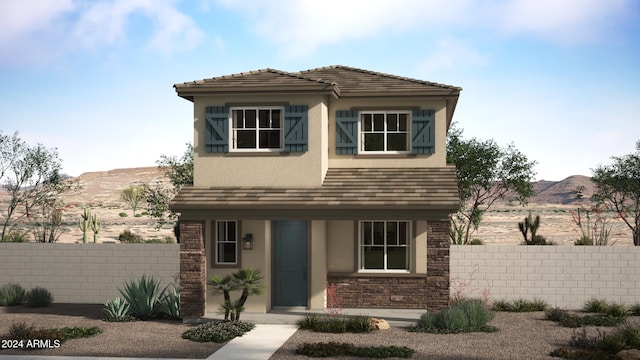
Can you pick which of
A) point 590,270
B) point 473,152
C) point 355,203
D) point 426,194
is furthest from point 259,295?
point 473,152

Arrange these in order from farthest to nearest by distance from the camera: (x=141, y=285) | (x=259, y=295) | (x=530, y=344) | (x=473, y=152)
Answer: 1. (x=473, y=152)
2. (x=141, y=285)
3. (x=259, y=295)
4. (x=530, y=344)

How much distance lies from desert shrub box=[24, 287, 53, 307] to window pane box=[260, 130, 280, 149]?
7.56 metres

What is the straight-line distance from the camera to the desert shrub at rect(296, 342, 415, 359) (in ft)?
47.8

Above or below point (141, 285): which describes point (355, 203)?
above

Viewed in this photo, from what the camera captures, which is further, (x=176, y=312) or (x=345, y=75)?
(x=345, y=75)

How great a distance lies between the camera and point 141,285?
19344 mm

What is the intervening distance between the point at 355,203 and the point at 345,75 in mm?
5102

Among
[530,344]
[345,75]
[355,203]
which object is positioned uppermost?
[345,75]

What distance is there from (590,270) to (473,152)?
578 inches

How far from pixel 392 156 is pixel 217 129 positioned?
4649 millimetres

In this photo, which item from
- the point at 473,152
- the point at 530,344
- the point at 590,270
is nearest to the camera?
the point at 530,344

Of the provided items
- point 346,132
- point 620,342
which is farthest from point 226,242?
point 620,342

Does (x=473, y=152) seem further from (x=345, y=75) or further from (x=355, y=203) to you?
(x=355, y=203)

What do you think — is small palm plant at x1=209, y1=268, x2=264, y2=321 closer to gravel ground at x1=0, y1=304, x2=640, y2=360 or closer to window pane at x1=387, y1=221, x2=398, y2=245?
gravel ground at x1=0, y1=304, x2=640, y2=360
